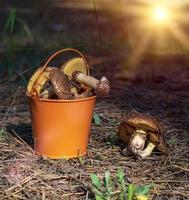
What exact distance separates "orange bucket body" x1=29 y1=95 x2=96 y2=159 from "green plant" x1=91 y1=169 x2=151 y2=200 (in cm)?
33

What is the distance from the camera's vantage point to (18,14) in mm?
6406

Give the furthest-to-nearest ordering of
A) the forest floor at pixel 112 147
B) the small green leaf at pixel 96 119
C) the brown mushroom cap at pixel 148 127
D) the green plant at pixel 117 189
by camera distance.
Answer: the small green leaf at pixel 96 119, the brown mushroom cap at pixel 148 127, the forest floor at pixel 112 147, the green plant at pixel 117 189

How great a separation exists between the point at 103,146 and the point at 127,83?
1366 millimetres

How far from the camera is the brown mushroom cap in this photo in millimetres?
2113

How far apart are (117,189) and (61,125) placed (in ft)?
1.43

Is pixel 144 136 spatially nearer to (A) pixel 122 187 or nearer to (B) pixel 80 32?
(A) pixel 122 187

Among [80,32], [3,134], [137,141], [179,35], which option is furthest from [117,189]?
[179,35]

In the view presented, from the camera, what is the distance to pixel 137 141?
2162 mm

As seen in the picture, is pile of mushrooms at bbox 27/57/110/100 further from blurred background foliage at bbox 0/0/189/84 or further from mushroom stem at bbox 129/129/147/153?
blurred background foliage at bbox 0/0/189/84

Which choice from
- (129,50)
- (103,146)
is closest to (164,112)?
(103,146)

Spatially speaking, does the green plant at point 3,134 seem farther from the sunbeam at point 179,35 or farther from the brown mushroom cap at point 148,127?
the sunbeam at point 179,35

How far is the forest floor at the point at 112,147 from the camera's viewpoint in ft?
6.31

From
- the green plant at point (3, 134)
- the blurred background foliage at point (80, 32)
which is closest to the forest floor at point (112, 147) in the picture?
the green plant at point (3, 134)

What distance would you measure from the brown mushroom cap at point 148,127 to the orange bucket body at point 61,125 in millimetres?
176
